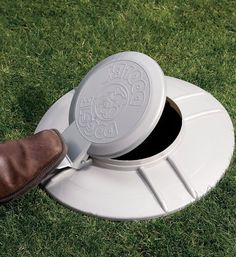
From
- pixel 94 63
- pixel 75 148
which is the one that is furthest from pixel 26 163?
pixel 94 63

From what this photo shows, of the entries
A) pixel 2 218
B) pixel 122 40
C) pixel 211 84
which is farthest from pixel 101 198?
pixel 122 40

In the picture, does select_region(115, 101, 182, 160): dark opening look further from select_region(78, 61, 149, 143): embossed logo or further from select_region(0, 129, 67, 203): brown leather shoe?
select_region(0, 129, 67, 203): brown leather shoe

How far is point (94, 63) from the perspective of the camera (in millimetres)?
2727

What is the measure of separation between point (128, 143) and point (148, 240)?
0.36 metres

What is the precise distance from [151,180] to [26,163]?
1.54 ft

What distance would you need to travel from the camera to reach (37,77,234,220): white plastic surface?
2.00 metres

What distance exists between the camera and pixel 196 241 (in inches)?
76.4

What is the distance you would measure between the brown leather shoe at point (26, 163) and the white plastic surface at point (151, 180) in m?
0.16

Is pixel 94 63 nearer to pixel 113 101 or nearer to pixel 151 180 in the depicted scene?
pixel 113 101

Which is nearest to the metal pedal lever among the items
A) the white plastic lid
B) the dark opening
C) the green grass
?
the white plastic lid

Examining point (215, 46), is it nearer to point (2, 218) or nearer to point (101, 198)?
point (101, 198)

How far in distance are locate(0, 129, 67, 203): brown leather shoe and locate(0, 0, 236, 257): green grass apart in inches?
5.6

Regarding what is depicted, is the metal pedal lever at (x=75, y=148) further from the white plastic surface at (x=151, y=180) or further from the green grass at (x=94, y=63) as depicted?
the green grass at (x=94, y=63)

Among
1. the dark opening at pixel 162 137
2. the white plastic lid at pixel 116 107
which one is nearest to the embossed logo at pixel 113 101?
the white plastic lid at pixel 116 107
